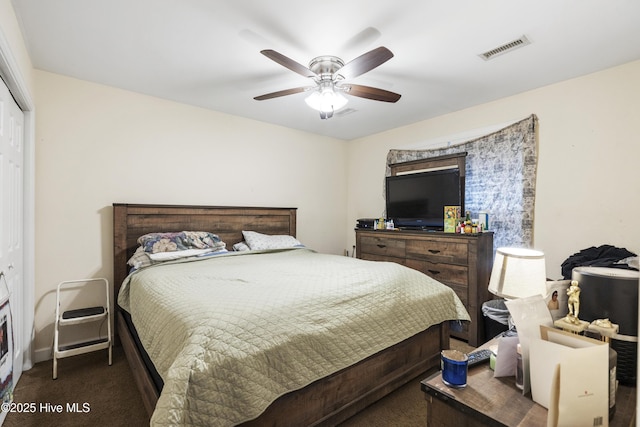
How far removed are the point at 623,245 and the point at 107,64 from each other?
451cm

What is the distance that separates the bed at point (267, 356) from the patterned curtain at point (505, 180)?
1.23m

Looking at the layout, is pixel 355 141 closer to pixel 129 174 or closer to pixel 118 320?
pixel 129 174

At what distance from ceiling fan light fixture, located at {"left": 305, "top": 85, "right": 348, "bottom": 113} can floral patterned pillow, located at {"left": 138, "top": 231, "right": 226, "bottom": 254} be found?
1.74 metres

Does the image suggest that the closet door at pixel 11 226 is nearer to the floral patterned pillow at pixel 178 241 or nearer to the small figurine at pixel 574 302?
the floral patterned pillow at pixel 178 241

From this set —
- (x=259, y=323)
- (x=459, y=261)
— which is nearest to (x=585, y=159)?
(x=459, y=261)

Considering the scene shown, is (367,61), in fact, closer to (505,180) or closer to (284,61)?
(284,61)

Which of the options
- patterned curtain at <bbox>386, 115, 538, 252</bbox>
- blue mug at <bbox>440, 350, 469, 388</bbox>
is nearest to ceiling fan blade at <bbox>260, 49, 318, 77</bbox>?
blue mug at <bbox>440, 350, 469, 388</bbox>

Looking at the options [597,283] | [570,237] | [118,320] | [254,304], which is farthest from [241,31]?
[570,237]

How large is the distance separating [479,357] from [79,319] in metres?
2.90

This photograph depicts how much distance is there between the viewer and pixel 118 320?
2748mm

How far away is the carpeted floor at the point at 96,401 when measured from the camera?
5.83 ft

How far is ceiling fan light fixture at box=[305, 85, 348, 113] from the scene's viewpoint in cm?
226

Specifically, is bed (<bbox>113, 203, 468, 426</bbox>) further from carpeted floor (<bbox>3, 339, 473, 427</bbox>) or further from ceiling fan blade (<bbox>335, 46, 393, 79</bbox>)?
ceiling fan blade (<bbox>335, 46, 393, 79</bbox>)

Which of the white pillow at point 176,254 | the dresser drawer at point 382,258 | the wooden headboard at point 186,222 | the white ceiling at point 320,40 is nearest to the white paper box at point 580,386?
the white ceiling at point 320,40
